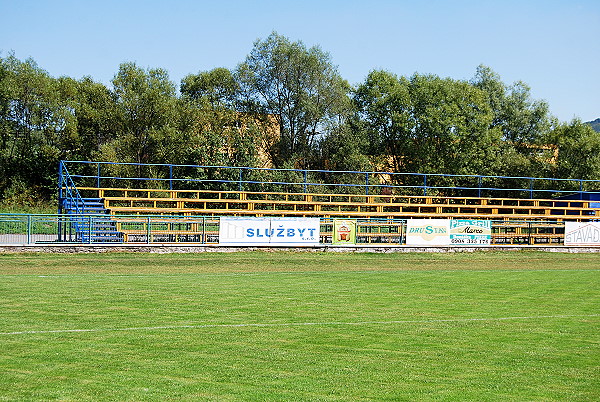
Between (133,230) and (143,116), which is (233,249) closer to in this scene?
(133,230)

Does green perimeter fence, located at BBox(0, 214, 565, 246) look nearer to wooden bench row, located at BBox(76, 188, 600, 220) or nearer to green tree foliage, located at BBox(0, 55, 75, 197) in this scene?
wooden bench row, located at BBox(76, 188, 600, 220)

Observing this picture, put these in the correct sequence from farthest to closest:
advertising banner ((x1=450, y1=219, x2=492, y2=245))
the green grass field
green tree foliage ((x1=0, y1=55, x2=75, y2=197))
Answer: green tree foliage ((x1=0, y1=55, x2=75, y2=197)) < advertising banner ((x1=450, y1=219, x2=492, y2=245)) < the green grass field

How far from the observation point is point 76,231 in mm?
29266

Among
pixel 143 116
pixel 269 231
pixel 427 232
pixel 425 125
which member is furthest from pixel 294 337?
pixel 425 125

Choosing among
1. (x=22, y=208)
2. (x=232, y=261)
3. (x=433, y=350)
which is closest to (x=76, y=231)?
(x=232, y=261)

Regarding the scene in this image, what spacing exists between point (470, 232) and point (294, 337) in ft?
82.7

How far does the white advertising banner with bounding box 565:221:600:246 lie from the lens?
1426 inches

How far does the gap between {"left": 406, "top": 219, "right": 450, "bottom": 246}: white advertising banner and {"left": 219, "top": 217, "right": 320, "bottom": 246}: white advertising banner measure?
15.8ft

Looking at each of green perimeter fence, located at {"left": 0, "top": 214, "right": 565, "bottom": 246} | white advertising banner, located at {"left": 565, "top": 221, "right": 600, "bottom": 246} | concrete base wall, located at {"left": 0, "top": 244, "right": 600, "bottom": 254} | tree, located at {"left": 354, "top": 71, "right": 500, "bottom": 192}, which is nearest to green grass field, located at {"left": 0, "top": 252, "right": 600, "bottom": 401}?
concrete base wall, located at {"left": 0, "top": 244, "right": 600, "bottom": 254}

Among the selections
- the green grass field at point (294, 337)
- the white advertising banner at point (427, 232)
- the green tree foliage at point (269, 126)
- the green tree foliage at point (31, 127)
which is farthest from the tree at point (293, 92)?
the green grass field at point (294, 337)

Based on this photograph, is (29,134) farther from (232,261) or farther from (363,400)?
(363,400)

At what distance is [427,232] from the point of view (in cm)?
3400

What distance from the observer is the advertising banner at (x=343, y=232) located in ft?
107

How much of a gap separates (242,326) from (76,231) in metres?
19.2
